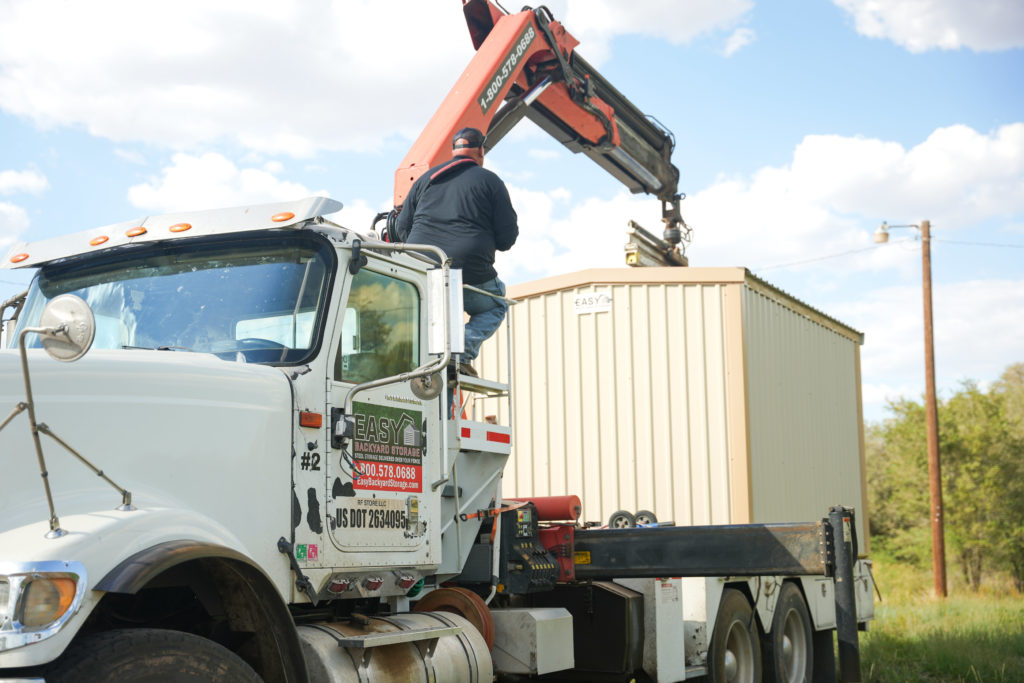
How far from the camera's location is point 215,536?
3850mm

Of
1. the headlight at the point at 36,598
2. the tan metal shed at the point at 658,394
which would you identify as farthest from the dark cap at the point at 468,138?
the tan metal shed at the point at 658,394

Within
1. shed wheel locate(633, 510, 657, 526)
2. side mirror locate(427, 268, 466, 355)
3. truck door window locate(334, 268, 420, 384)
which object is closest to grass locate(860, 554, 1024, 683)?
shed wheel locate(633, 510, 657, 526)

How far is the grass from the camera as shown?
32.6ft

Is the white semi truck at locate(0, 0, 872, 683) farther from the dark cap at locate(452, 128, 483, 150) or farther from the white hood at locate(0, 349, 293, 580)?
the dark cap at locate(452, 128, 483, 150)

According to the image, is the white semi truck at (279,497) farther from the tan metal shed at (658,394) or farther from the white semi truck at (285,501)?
the tan metal shed at (658,394)

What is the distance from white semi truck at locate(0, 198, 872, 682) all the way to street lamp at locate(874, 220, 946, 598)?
54.6 ft

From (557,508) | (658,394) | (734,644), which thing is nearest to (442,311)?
(557,508)

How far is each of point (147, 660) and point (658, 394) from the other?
7.65m

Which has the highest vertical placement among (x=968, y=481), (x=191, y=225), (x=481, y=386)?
(x=191, y=225)

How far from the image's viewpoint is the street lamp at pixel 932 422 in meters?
21.4

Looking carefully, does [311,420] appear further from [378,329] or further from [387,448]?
[378,329]

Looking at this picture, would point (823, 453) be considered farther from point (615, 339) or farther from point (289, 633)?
point (289, 633)

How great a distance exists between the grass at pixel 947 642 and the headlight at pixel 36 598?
830 centimetres

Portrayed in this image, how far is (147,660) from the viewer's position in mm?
3359
